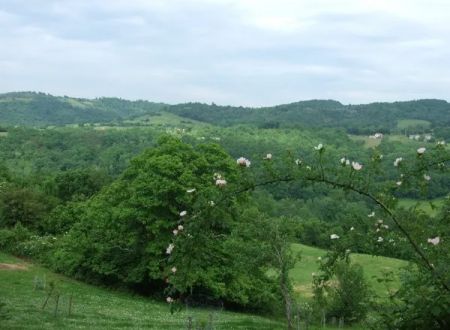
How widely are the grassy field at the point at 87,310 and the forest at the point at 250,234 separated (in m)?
0.35

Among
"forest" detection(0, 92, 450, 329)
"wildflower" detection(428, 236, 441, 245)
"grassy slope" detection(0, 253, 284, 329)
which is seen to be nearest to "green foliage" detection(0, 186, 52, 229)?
"forest" detection(0, 92, 450, 329)

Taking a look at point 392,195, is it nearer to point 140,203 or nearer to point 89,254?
point 140,203

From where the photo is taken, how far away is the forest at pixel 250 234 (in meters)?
5.63

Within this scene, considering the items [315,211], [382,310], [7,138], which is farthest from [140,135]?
[382,310]

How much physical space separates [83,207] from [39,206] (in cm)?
545

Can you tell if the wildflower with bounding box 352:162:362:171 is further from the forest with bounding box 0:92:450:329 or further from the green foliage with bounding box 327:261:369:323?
the green foliage with bounding box 327:261:369:323

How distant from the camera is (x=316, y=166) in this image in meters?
5.52

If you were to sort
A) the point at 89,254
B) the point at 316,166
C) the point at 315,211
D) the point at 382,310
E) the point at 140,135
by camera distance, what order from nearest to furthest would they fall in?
the point at 316,166 → the point at 382,310 → the point at 89,254 → the point at 315,211 → the point at 140,135

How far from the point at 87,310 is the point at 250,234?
9.27 m

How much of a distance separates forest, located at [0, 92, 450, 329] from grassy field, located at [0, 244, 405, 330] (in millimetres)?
348

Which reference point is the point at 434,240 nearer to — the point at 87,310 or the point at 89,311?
the point at 89,311

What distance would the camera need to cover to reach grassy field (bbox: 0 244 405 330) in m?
23.7

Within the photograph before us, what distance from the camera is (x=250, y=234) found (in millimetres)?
27297

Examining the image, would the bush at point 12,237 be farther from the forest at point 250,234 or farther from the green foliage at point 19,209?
the green foliage at point 19,209
